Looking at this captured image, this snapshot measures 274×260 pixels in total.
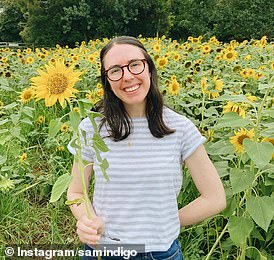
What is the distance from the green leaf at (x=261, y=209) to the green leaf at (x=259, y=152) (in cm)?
19

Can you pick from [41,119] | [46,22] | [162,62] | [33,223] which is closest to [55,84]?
[33,223]

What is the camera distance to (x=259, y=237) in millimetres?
1740

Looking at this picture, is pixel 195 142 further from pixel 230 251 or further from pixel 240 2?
pixel 240 2

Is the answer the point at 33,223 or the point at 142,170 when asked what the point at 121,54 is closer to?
the point at 142,170

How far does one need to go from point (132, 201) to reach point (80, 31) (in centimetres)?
A: 1405

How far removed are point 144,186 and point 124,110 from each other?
0.22 meters

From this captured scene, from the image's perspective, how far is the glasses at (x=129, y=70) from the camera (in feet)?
4.05

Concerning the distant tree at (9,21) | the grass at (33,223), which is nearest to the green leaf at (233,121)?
the grass at (33,223)

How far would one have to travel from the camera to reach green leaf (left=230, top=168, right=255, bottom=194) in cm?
129

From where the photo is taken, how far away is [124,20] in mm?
14578

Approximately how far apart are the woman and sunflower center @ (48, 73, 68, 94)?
0.21 m

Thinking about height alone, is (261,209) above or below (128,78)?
below

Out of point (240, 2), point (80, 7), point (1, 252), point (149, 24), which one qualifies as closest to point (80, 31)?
point (80, 7)

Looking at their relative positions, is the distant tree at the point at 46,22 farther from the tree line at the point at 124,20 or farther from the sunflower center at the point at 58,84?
the sunflower center at the point at 58,84
